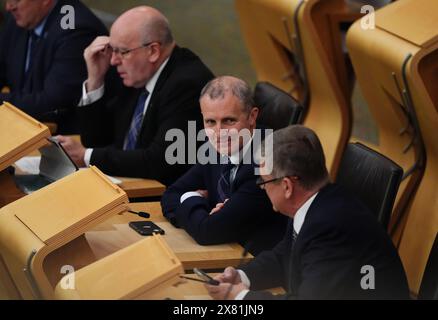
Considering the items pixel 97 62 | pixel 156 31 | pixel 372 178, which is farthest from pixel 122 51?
pixel 372 178

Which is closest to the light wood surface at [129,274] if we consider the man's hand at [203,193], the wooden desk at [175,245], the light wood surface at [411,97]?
the wooden desk at [175,245]

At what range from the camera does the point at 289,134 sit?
10.4 feet

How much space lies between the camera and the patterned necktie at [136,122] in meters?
5.05

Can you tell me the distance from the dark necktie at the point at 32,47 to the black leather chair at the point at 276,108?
1.74 metres

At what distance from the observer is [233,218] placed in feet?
12.5

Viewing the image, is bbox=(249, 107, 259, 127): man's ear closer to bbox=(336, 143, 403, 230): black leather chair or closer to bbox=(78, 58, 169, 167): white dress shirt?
bbox=(336, 143, 403, 230): black leather chair

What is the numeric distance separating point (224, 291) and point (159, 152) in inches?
68.0

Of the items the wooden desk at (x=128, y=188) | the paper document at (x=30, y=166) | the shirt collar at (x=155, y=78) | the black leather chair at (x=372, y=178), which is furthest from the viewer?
the shirt collar at (x=155, y=78)

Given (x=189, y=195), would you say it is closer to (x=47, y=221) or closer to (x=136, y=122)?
(x=47, y=221)

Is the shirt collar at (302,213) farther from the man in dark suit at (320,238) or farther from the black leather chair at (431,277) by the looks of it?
the black leather chair at (431,277)

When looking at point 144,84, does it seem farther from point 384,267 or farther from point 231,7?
point 231,7

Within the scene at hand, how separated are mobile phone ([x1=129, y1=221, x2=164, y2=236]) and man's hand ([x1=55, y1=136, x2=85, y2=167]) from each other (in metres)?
1.05

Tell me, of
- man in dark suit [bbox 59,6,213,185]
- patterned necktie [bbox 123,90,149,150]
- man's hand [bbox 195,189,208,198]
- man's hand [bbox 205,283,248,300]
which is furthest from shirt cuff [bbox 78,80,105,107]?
man's hand [bbox 205,283,248,300]
